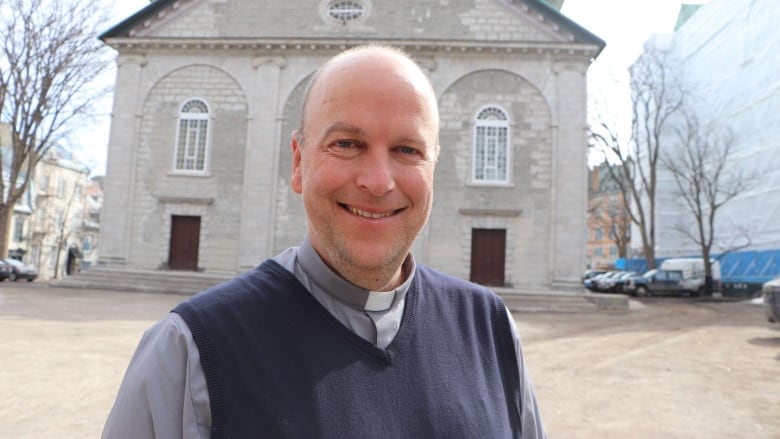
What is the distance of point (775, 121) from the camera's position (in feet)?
94.1

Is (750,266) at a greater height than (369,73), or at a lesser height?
lesser

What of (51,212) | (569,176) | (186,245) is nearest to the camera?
(569,176)

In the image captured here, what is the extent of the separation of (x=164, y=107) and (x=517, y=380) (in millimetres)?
23283

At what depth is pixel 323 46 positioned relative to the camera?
21.4 m

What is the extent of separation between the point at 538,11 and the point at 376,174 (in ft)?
72.0

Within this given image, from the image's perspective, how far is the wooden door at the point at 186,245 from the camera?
2164 cm

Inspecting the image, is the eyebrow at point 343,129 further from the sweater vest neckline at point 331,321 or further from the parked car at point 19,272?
the parked car at point 19,272

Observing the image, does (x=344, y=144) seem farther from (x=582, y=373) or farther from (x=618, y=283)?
(x=618, y=283)

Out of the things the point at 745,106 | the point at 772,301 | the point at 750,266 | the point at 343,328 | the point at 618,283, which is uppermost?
the point at 745,106

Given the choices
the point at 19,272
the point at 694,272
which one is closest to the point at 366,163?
the point at 19,272

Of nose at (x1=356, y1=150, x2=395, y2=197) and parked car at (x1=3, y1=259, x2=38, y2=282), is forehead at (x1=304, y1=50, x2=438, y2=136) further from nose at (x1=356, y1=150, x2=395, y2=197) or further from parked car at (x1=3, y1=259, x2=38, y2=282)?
parked car at (x1=3, y1=259, x2=38, y2=282)

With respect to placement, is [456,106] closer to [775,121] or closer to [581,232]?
[581,232]

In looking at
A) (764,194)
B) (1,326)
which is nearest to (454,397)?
(1,326)

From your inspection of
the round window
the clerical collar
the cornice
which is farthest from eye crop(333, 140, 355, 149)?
the round window
